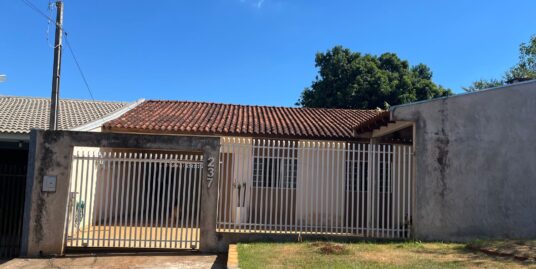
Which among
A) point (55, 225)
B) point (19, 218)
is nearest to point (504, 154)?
point (55, 225)

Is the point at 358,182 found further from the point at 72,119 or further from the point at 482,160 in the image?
the point at 72,119

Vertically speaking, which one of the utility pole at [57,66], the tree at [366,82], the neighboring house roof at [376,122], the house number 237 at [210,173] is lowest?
the house number 237 at [210,173]

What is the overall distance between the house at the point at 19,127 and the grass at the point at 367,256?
4984mm

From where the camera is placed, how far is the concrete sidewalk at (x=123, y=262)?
25.3 feet

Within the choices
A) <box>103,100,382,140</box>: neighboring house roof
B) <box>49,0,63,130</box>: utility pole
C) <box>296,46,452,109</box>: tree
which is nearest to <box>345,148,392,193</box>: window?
<box>103,100,382,140</box>: neighboring house roof

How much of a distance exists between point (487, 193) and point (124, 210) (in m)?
7.09

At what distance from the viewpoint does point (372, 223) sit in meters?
9.41

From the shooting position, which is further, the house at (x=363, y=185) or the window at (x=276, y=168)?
A: the window at (x=276, y=168)

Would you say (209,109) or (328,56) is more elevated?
(328,56)

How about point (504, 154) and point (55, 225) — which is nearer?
point (55, 225)

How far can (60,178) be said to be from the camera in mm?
8641

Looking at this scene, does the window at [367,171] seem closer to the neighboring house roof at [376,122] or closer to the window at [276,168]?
the neighboring house roof at [376,122]

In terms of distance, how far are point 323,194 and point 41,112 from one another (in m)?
8.35

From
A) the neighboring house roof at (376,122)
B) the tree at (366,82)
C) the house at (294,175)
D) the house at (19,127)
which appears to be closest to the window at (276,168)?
the house at (294,175)
